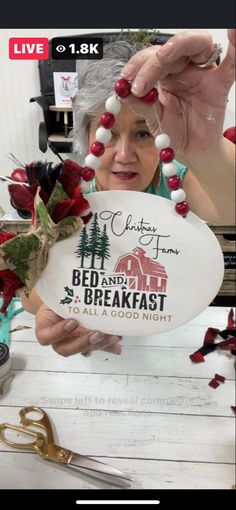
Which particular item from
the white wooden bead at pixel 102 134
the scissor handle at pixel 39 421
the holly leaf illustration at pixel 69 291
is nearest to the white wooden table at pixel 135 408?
the scissor handle at pixel 39 421

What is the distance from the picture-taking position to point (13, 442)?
50 cm

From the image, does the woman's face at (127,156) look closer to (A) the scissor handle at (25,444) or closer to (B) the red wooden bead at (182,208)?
(B) the red wooden bead at (182,208)

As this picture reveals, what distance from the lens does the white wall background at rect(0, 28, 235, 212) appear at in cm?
41

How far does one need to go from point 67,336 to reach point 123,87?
0.83 feet

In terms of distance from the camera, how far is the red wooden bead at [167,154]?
1.23 feet

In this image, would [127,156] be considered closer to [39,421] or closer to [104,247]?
[104,247]

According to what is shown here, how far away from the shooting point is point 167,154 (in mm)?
375

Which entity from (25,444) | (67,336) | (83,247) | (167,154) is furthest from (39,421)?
(167,154)

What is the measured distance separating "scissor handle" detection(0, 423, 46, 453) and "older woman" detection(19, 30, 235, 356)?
136 millimetres

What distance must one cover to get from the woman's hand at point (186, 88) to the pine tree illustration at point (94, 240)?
4.1 inches

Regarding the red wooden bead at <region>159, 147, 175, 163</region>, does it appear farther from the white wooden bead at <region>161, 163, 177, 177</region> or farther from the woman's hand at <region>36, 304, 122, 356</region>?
the woman's hand at <region>36, 304, 122, 356</region>
